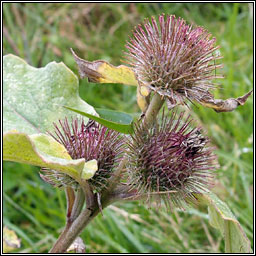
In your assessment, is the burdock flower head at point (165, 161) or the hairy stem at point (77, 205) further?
the hairy stem at point (77, 205)

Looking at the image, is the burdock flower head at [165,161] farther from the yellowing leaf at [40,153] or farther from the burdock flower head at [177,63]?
the yellowing leaf at [40,153]

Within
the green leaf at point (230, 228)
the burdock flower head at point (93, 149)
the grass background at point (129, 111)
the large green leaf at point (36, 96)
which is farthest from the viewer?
the grass background at point (129, 111)

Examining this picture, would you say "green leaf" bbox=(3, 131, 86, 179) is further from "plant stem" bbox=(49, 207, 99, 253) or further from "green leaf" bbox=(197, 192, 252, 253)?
"green leaf" bbox=(197, 192, 252, 253)

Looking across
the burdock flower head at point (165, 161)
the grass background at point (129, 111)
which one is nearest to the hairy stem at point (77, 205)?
the burdock flower head at point (165, 161)

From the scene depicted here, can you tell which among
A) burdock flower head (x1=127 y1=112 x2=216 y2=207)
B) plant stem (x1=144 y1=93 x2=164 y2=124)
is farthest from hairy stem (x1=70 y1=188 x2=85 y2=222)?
plant stem (x1=144 y1=93 x2=164 y2=124)

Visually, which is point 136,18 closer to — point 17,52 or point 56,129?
point 17,52

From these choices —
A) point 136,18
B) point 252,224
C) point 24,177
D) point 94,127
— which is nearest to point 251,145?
point 252,224
